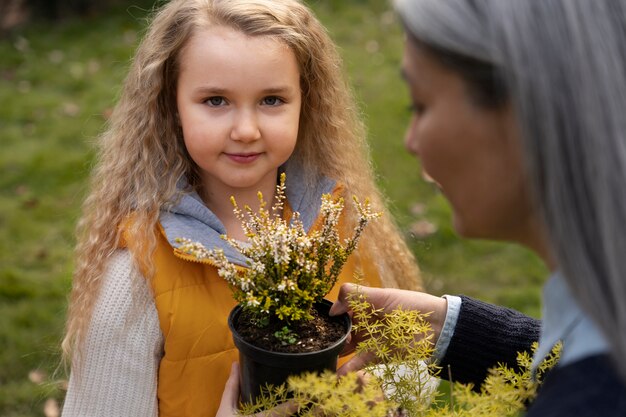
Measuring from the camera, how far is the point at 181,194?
244 centimetres

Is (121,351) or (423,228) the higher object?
(121,351)

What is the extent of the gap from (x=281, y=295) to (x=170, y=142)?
2.93 feet

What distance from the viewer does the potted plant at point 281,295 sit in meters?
1.84

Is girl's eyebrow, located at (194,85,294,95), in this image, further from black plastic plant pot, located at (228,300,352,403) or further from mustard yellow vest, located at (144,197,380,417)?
black plastic plant pot, located at (228,300,352,403)

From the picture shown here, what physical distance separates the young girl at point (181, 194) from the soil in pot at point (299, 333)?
1.04 feet

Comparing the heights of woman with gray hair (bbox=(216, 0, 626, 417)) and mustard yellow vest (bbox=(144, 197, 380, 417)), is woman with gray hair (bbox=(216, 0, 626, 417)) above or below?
above

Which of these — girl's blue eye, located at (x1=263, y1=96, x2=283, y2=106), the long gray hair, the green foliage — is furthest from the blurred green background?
the long gray hair

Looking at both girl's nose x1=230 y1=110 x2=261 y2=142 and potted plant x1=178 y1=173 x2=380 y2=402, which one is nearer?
potted plant x1=178 y1=173 x2=380 y2=402

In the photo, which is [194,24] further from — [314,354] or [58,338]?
[58,338]

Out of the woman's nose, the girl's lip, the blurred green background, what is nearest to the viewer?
the woman's nose

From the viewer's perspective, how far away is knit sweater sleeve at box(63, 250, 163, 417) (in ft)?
7.40

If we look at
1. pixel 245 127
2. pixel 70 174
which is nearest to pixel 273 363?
pixel 245 127

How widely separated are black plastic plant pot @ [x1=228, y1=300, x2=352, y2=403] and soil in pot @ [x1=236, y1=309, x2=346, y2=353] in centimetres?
3

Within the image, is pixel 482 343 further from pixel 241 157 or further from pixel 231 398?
pixel 241 157
